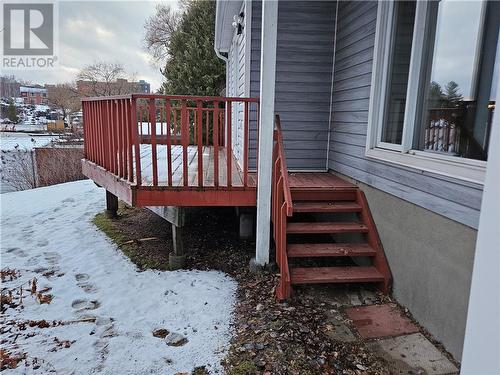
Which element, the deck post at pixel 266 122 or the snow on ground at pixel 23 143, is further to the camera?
the snow on ground at pixel 23 143

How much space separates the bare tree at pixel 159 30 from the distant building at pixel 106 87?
2.07 metres

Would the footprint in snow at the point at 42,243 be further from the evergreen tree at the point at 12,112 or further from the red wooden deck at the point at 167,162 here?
the evergreen tree at the point at 12,112

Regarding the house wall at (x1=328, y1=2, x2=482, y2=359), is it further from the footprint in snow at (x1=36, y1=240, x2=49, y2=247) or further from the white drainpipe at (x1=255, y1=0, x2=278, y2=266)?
the footprint in snow at (x1=36, y1=240, x2=49, y2=247)

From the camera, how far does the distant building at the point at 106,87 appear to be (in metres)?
19.1

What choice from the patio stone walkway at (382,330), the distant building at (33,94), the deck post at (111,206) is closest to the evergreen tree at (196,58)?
the deck post at (111,206)

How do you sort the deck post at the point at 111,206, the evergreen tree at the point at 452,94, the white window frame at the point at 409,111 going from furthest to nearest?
the deck post at the point at 111,206
the evergreen tree at the point at 452,94
the white window frame at the point at 409,111

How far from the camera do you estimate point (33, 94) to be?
22969 millimetres

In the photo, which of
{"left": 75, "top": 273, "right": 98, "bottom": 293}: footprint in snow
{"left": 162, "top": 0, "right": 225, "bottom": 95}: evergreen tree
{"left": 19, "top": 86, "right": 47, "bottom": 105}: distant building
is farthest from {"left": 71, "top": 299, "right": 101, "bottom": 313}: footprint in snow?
{"left": 19, "top": 86, "right": 47, "bottom": 105}: distant building

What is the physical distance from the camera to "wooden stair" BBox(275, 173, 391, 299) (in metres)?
2.99

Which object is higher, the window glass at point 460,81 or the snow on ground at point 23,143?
the window glass at point 460,81

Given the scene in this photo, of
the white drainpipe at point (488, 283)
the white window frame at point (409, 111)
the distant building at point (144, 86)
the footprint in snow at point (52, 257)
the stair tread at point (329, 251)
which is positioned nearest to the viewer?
the white drainpipe at point (488, 283)

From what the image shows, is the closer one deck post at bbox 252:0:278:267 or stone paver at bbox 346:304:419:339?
stone paver at bbox 346:304:419:339

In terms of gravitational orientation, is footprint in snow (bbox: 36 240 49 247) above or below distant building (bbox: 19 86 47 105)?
below

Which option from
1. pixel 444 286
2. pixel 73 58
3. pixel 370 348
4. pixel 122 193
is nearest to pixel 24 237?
pixel 122 193
